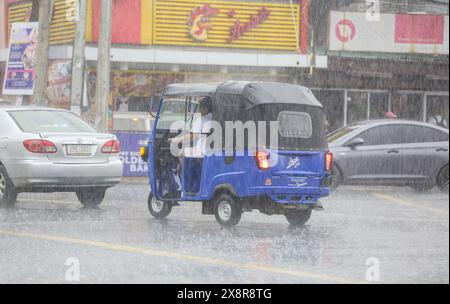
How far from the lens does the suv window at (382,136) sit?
19766 millimetres

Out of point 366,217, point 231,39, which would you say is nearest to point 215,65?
point 231,39

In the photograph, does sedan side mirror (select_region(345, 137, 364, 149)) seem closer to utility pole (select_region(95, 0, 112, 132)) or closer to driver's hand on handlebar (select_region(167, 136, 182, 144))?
utility pole (select_region(95, 0, 112, 132))

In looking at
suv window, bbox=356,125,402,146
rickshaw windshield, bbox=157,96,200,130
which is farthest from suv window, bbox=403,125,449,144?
rickshaw windshield, bbox=157,96,200,130

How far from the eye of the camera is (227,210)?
12.8 meters

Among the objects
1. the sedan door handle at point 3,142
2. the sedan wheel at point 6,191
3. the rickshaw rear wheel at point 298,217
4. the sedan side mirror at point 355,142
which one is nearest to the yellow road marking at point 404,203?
the sedan side mirror at point 355,142

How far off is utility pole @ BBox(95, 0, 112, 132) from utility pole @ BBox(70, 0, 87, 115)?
43 centimetres

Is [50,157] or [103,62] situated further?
[103,62]

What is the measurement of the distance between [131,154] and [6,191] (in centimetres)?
744

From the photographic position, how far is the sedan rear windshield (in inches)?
578

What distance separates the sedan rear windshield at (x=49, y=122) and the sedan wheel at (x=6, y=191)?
710 millimetres

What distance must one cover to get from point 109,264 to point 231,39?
1963 centimetres

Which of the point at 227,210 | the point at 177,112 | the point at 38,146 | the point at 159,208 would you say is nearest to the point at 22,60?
the point at 38,146

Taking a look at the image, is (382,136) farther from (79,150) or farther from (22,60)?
(22,60)
